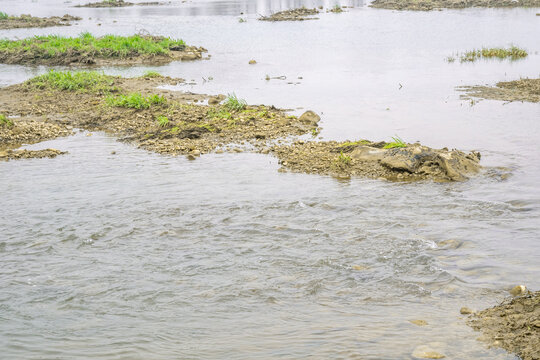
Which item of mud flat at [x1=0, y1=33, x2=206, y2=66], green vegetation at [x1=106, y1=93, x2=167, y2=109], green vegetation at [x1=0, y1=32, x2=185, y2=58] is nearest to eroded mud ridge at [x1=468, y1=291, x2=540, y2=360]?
green vegetation at [x1=106, y1=93, x2=167, y2=109]

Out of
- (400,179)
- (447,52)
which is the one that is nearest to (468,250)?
(400,179)

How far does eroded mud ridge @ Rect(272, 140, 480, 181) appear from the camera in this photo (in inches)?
406

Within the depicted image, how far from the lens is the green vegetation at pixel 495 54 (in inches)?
896

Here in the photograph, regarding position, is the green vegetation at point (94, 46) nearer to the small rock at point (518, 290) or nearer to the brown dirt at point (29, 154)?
the brown dirt at point (29, 154)

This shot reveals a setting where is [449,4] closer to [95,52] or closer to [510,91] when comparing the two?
[95,52]

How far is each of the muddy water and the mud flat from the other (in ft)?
38.1

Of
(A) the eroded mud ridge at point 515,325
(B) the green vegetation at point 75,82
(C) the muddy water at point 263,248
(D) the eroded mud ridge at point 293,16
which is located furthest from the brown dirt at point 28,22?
(A) the eroded mud ridge at point 515,325

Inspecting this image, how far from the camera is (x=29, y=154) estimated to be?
12320 mm

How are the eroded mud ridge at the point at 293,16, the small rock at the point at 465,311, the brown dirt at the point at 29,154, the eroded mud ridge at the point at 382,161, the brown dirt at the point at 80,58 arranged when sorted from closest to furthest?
the small rock at the point at 465,311, the eroded mud ridge at the point at 382,161, the brown dirt at the point at 29,154, the brown dirt at the point at 80,58, the eroded mud ridge at the point at 293,16

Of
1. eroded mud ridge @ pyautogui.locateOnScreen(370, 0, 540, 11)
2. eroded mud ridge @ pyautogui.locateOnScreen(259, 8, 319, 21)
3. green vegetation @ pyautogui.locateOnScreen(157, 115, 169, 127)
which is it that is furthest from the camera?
eroded mud ridge @ pyautogui.locateOnScreen(370, 0, 540, 11)

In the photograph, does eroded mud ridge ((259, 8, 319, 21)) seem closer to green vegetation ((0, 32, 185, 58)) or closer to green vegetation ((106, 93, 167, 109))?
green vegetation ((0, 32, 185, 58))

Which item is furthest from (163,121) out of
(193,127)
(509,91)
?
(509,91)

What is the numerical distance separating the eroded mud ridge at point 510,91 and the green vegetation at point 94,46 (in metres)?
14.0

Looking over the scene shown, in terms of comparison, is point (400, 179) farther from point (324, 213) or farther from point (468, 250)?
point (468, 250)
